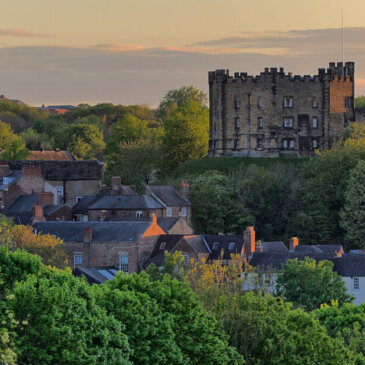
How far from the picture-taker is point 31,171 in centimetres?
9025

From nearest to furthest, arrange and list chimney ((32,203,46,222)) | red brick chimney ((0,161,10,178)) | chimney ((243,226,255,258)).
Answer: chimney ((243,226,255,258)), chimney ((32,203,46,222)), red brick chimney ((0,161,10,178))

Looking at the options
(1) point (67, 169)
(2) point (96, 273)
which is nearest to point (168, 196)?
(1) point (67, 169)

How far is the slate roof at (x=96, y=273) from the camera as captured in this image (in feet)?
199

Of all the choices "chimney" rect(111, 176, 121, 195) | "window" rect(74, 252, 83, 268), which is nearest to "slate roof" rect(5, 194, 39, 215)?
"chimney" rect(111, 176, 121, 195)

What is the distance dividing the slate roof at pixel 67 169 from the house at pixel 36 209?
1012 centimetres

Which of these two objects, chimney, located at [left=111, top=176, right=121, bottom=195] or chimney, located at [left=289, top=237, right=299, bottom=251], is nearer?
chimney, located at [left=289, top=237, right=299, bottom=251]

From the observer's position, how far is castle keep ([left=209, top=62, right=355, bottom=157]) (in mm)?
97750

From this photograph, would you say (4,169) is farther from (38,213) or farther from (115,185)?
(38,213)

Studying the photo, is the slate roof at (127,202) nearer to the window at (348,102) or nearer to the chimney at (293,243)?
the chimney at (293,243)

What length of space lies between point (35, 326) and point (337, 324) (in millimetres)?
19576

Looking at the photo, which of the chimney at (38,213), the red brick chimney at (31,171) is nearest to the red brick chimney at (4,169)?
the red brick chimney at (31,171)

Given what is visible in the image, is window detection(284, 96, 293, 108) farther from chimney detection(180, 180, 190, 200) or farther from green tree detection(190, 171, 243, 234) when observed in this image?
chimney detection(180, 180, 190, 200)

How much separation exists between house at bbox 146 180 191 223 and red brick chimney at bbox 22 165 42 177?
9533 millimetres

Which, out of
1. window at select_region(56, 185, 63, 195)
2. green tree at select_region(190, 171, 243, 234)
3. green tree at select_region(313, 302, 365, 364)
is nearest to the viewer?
green tree at select_region(313, 302, 365, 364)
